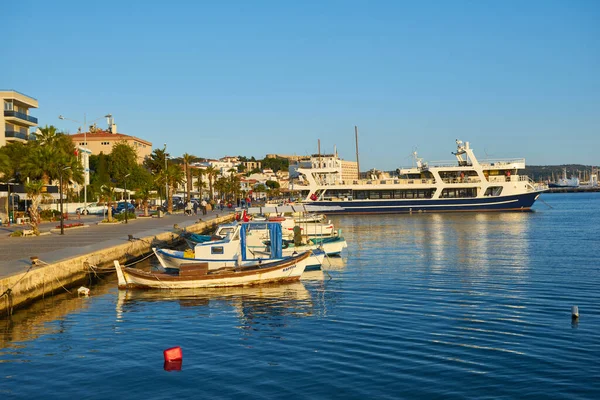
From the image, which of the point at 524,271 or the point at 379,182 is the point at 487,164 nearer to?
the point at 379,182

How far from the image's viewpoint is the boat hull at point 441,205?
3455 inches

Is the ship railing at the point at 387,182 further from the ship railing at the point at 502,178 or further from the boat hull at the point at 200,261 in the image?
the boat hull at the point at 200,261

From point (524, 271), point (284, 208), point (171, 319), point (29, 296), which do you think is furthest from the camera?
point (284, 208)

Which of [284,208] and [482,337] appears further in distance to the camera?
[284,208]

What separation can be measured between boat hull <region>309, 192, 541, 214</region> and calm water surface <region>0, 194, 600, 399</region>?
204ft

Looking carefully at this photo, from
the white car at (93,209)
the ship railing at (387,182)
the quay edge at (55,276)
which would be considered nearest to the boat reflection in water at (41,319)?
the quay edge at (55,276)

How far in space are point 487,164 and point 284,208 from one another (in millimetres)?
57354

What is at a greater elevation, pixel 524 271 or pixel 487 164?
pixel 487 164

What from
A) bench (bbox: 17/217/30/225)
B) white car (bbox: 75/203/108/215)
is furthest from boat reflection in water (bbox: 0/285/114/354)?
white car (bbox: 75/203/108/215)

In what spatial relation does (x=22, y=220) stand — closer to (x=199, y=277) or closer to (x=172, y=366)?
(x=199, y=277)

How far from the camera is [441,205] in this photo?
90250mm

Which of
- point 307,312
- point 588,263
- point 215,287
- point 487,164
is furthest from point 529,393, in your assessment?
point 487,164

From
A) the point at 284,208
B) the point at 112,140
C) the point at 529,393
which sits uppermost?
the point at 112,140

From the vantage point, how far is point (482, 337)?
15844 millimetres
